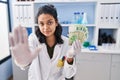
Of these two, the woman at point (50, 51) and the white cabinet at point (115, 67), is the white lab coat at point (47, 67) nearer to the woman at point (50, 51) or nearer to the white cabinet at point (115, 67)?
the woman at point (50, 51)

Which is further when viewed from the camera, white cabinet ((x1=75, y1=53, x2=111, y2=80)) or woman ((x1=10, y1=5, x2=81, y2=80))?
white cabinet ((x1=75, y1=53, x2=111, y2=80))

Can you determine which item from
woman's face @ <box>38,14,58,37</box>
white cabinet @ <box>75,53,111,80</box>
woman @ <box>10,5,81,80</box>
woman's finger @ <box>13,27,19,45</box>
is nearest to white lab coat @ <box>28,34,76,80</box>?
woman @ <box>10,5,81,80</box>

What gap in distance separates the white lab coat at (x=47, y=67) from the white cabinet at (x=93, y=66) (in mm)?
1103

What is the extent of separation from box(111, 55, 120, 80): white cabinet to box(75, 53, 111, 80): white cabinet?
61 mm

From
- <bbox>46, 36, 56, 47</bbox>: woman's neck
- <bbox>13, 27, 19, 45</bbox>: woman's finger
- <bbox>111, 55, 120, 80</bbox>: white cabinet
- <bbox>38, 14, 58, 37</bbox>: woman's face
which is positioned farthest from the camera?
<bbox>111, 55, 120, 80</bbox>: white cabinet

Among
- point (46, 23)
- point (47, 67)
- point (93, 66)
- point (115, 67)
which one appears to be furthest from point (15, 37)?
point (115, 67)

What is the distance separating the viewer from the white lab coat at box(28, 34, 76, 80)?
3.31ft

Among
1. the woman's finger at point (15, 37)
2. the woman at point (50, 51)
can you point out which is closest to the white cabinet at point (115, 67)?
the woman at point (50, 51)

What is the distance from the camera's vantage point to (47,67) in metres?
1.02

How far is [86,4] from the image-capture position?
245cm

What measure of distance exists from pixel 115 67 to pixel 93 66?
0.34 m

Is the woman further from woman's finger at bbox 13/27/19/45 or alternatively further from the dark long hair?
woman's finger at bbox 13/27/19/45

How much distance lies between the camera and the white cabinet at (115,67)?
209cm

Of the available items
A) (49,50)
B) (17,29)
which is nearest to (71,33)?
(49,50)
